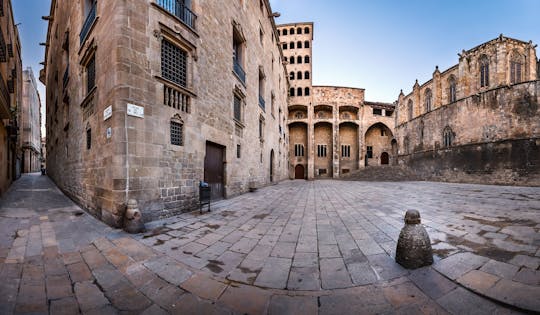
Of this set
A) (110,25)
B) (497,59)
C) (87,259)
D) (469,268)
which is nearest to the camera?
(469,268)

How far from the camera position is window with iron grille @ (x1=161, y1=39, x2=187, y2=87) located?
6.07 meters

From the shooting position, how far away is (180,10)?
6844mm

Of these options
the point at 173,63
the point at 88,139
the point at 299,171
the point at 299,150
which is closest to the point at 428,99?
the point at 299,150

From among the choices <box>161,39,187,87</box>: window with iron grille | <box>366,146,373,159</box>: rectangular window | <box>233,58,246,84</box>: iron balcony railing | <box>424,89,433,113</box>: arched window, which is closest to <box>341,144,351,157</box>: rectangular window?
<box>366,146,373,159</box>: rectangular window

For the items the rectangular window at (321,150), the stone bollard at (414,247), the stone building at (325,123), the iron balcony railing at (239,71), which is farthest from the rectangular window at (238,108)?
the rectangular window at (321,150)

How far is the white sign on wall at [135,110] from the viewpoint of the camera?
5.02 metres

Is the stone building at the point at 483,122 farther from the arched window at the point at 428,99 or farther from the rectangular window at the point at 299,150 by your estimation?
the rectangular window at the point at 299,150

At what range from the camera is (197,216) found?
18.7ft

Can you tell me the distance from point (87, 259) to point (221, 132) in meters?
6.04

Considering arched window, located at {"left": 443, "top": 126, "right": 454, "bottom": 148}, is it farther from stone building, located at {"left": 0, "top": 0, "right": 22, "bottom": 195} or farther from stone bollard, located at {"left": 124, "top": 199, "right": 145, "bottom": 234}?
stone building, located at {"left": 0, "top": 0, "right": 22, "bottom": 195}

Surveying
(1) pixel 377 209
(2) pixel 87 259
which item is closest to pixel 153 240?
(2) pixel 87 259

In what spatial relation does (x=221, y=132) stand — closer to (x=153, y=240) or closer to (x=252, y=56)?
(x=153, y=240)

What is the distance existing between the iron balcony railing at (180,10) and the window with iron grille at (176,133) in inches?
129

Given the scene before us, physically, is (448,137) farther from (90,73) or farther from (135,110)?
(90,73)
